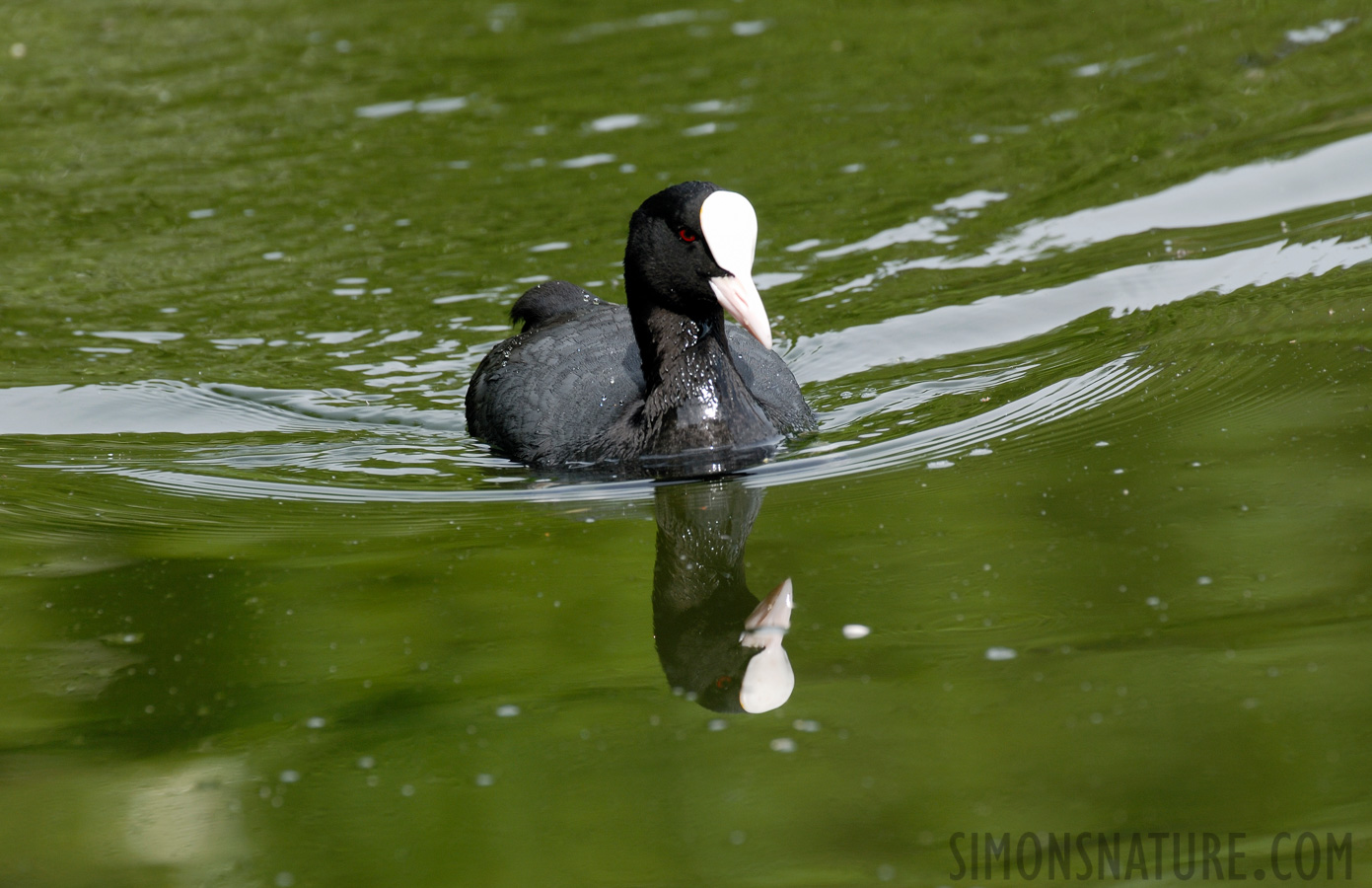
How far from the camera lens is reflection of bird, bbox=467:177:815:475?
5031 mm

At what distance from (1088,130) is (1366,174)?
5.24ft

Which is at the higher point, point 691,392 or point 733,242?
point 733,242

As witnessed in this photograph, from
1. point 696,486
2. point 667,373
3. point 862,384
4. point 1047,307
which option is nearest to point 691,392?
point 667,373

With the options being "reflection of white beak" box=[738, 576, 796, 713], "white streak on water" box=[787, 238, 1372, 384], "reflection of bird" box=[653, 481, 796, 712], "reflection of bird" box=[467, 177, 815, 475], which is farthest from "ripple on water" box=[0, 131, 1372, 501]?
"reflection of white beak" box=[738, 576, 796, 713]

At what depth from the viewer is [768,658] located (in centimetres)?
361

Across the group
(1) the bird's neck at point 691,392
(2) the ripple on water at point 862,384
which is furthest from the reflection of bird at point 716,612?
(1) the bird's neck at point 691,392

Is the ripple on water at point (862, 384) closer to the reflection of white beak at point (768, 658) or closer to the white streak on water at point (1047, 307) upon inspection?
the white streak on water at point (1047, 307)

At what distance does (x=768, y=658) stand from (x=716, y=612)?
0.37 m

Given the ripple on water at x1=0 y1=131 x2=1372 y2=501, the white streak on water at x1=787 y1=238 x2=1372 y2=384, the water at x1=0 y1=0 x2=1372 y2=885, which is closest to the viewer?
the water at x1=0 y1=0 x2=1372 y2=885

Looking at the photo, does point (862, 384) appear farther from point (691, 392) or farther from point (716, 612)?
point (716, 612)

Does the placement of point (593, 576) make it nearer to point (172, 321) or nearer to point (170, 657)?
point (170, 657)

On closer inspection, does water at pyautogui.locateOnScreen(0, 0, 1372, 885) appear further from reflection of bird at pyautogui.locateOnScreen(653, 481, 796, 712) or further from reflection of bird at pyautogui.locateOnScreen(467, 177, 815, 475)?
reflection of bird at pyautogui.locateOnScreen(467, 177, 815, 475)

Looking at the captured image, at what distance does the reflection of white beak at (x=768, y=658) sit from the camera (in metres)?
3.44

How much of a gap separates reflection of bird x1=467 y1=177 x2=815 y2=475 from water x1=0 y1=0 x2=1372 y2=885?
23 cm
